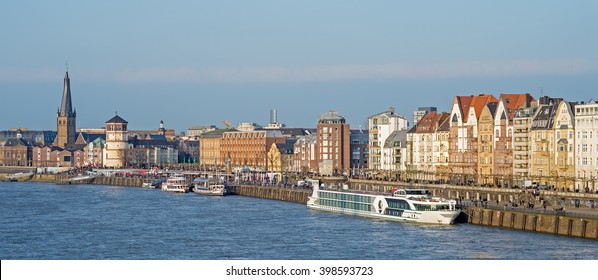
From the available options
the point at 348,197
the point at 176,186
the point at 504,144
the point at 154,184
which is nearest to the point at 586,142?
the point at 504,144

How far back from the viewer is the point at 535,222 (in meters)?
85.4

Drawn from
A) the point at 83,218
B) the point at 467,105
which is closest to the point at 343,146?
the point at 467,105

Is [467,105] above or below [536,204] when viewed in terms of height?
above

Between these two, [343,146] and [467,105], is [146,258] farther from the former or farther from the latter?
[343,146]

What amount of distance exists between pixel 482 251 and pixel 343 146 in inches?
4082

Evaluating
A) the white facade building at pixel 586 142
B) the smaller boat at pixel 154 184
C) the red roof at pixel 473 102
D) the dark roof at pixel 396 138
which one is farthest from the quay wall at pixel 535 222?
the smaller boat at pixel 154 184

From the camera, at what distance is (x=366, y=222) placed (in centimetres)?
9831

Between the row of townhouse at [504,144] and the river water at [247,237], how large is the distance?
21.0 metres

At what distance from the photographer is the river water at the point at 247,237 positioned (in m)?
72.9

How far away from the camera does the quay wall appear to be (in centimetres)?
7944

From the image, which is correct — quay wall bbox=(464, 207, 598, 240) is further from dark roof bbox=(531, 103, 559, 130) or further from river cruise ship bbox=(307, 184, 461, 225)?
dark roof bbox=(531, 103, 559, 130)

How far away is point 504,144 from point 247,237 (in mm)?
49456

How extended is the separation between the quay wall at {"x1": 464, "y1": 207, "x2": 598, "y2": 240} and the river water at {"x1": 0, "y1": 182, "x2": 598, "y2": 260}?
3.21ft

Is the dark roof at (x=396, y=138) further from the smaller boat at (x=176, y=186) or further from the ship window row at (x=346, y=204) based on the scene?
the ship window row at (x=346, y=204)
